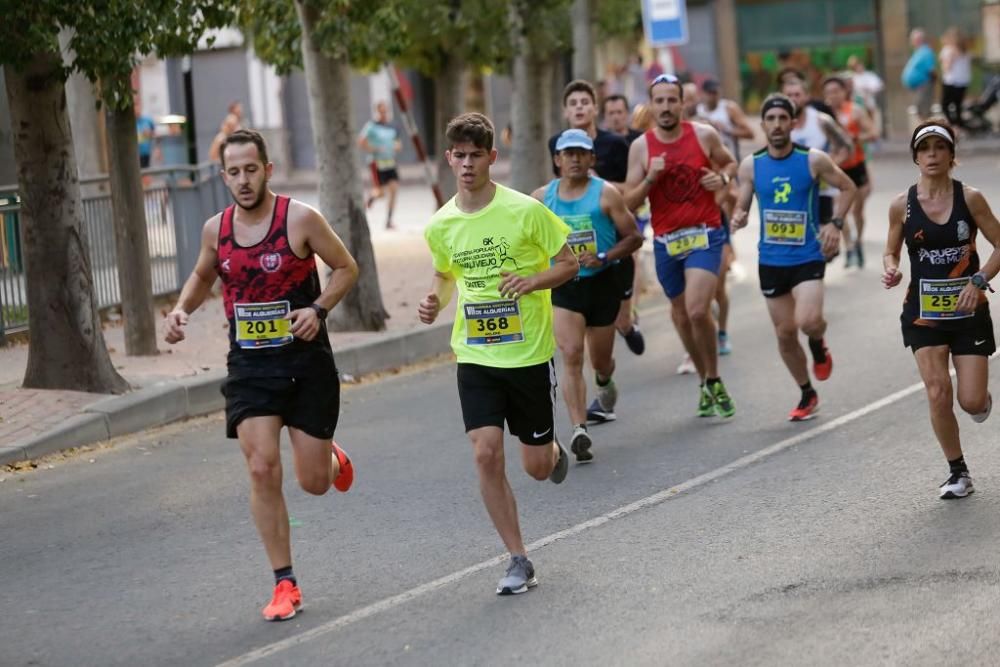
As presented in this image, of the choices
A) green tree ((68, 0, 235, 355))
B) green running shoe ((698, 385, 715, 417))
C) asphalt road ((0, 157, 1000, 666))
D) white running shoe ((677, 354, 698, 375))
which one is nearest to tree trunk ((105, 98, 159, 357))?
green tree ((68, 0, 235, 355))

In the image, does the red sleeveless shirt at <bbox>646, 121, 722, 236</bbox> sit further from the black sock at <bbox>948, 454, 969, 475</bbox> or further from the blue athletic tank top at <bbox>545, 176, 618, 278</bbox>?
the black sock at <bbox>948, 454, 969, 475</bbox>

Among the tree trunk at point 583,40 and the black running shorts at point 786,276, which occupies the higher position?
the tree trunk at point 583,40

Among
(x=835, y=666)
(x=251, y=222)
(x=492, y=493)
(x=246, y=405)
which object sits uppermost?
(x=251, y=222)

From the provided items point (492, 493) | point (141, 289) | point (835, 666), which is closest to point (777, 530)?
point (492, 493)

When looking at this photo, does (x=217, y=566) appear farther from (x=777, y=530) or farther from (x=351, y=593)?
(x=777, y=530)

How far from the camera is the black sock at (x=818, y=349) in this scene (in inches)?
424

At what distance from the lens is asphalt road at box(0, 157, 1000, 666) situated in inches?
249

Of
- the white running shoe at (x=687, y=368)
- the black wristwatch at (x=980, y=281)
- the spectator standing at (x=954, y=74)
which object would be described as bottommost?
the white running shoe at (x=687, y=368)

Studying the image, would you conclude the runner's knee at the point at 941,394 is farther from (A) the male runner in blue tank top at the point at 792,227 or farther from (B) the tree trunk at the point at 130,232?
(B) the tree trunk at the point at 130,232

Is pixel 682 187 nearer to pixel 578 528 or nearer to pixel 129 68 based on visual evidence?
pixel 578 528

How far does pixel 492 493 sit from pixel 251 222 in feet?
4.63

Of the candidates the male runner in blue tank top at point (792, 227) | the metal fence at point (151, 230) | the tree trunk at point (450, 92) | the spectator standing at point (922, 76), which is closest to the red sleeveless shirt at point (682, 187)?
the male runner in blue tank top at point (792, 227)

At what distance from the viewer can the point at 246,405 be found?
690 centimetres

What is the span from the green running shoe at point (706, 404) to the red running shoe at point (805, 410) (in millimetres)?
502
